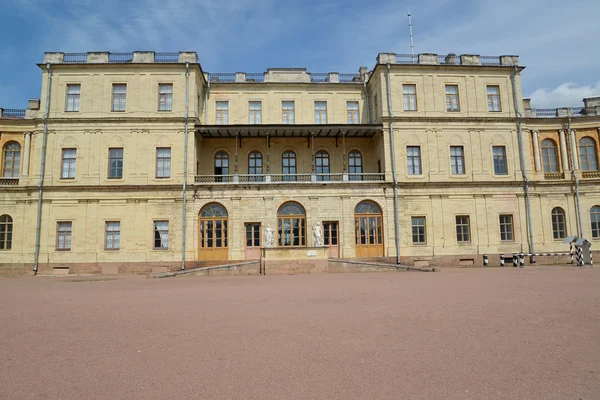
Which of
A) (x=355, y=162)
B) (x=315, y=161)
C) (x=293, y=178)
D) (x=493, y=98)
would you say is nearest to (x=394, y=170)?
(x=355, y=162)

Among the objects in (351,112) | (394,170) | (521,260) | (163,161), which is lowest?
(521,260)

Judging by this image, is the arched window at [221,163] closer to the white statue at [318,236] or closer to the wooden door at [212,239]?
the wooden door at [212,239]

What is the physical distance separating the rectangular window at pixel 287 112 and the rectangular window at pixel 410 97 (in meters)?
8.18

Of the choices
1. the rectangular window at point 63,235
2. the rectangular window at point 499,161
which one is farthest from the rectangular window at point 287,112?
the rectangular window at point 63,235

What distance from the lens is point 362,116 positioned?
30312 mm

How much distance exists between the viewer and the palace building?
26297 millimetres

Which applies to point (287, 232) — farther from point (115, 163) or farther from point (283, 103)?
point (115, 163)

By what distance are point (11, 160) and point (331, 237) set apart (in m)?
23.1

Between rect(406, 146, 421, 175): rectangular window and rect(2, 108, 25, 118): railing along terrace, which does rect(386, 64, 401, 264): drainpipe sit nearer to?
rect(406, 146, 421, 175): rectangular window

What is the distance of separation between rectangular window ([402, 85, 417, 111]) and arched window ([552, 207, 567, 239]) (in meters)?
12.5

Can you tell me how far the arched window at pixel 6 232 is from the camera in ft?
86.5

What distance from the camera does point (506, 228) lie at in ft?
91.1

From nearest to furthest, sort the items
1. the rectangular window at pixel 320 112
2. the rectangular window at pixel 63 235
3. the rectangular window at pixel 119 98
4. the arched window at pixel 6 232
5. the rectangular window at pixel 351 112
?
the rectangular window at pixel 63 235 < the arched window at pixel 6 232 < the rectangular window at pixel 119 98 < the rectangular window at pixel 320 112 < the rectangular window at pixel 351 112

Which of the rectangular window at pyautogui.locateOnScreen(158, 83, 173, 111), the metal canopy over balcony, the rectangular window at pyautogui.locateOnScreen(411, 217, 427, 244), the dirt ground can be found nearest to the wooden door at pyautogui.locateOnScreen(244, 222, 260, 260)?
the metal canopy over balcony
